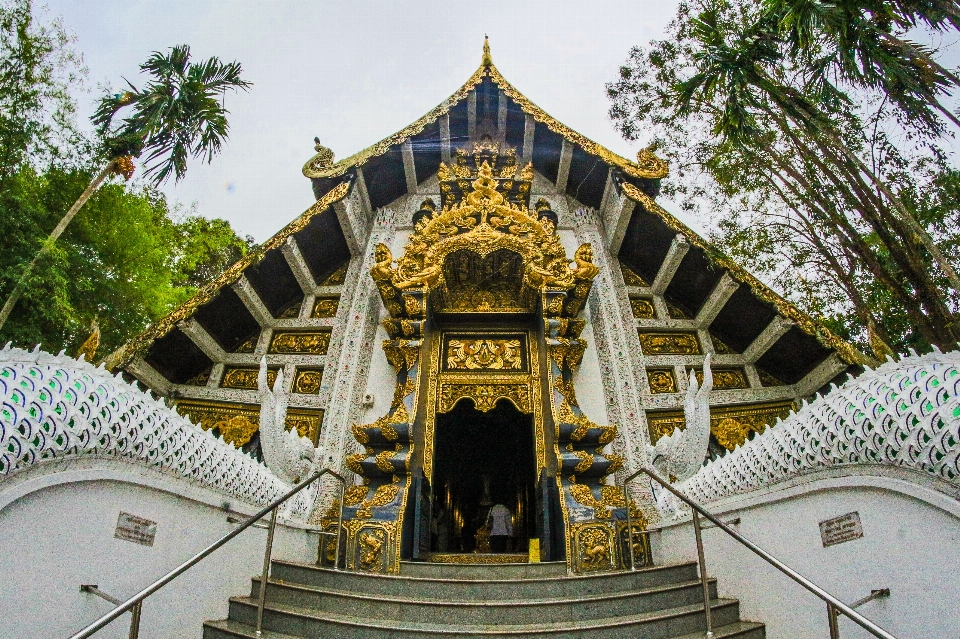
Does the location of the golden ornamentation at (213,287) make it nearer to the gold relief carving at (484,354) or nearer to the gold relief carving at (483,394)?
the gold relief carving at (484,354)

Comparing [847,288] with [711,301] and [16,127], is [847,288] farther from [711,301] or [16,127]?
[16,127]

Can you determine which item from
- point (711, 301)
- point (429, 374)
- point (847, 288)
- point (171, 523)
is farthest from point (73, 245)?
point (847, 288)

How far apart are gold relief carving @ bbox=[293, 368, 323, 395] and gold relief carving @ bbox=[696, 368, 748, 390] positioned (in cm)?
509

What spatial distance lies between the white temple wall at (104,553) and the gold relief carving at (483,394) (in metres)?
3.30

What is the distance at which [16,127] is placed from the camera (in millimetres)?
9945

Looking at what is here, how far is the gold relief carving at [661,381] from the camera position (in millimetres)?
Result: 7461

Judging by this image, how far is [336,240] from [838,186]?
7143mm

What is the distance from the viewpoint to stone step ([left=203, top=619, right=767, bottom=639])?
11.7ft

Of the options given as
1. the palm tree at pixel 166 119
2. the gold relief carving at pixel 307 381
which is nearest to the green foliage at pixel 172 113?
the palm tree at pixel 166 119

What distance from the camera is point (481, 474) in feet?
32.3

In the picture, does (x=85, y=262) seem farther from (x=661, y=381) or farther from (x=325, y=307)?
(x=661, y=381)

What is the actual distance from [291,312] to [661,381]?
211 inches

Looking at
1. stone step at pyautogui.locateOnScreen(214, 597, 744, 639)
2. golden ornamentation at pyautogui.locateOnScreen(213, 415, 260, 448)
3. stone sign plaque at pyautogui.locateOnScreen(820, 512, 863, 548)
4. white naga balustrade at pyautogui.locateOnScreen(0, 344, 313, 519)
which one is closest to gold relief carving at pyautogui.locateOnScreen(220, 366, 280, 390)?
→ golden ornamentation at pyautogui.locateOnScreen(213, 415, 260, 448)

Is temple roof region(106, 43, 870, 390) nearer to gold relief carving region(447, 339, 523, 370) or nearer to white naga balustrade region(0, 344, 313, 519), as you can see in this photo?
gold relief carving region(447, 339, 523, 370)
